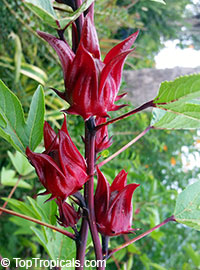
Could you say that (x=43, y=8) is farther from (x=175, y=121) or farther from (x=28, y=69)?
Answer: (x=28, y=69)

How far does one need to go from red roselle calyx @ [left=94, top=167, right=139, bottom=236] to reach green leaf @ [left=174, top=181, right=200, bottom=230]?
0.07 meters

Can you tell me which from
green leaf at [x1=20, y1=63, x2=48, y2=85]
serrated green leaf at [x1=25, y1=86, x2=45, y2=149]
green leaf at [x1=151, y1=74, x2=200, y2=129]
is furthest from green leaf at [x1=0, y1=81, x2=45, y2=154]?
green leaf at [x1=20, y1=63, x2=48, y2=85]

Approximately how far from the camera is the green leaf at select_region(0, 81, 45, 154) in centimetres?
22

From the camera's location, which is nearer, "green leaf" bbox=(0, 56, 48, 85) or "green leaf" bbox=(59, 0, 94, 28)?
"green leaf" bbox=(59, 0, 94, 28)

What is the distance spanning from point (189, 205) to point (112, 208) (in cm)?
10

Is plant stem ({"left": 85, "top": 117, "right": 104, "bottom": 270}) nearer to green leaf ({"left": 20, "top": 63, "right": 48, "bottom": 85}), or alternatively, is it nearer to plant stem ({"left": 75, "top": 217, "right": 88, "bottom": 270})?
plant stem ({"left": 75, "top": 217, "right": 88, "bottom": 270})

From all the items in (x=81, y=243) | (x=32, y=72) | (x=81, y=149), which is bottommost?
(x=81, y=243)

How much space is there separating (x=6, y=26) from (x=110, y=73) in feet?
2.26

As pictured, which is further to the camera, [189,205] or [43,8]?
[189,205]

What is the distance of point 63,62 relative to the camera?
181mm

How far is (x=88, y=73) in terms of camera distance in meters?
0.17

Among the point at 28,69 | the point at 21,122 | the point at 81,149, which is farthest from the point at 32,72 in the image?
the point at 21,122

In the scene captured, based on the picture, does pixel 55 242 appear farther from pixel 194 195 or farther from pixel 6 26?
pixel 6 26

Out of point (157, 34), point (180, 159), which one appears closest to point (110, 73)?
point (180, 159)
